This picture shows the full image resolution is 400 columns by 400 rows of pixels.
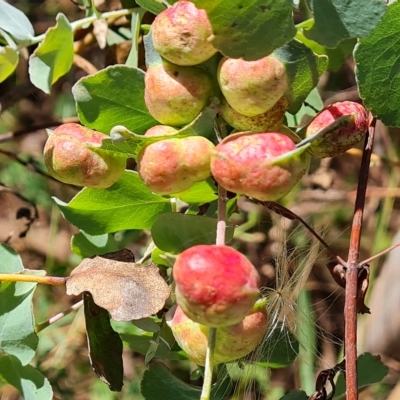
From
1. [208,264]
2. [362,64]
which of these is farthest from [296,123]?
[208,264]

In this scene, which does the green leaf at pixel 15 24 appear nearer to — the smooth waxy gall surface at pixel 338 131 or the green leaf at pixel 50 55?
the green leaf at pixel 50 55

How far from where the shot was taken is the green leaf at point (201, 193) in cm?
72

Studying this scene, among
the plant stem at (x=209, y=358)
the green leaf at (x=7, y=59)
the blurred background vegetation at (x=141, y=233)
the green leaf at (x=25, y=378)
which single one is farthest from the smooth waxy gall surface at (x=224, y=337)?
the blurred background vegetation at (x=141, y=233)

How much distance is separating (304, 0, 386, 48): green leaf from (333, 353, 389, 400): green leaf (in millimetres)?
522

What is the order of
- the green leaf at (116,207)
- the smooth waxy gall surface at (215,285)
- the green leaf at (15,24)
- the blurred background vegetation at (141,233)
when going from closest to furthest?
1. the smooth waxy gall surface at (215,285)
2. the green leaf at (116,207)
3. the green leaf at (15,24)
4. the blurred background vegetation at (141,233)

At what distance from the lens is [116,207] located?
796mm

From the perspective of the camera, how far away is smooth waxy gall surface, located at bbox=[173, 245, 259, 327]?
0.45 metres

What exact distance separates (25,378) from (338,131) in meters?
0.52

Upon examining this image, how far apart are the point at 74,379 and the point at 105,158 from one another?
1.25 metres

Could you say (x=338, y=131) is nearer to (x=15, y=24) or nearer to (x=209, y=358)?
(x=209, y=358)

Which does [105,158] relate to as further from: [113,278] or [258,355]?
[258,355]

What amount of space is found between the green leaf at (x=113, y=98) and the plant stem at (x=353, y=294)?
216mm

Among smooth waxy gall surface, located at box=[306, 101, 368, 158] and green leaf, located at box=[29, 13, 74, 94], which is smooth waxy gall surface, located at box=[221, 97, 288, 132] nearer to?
smooth waxy gall surface, located at box=[306, 101, 368, 158]

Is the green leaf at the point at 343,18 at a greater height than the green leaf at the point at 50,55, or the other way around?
the green leaf at the point at 343,18
